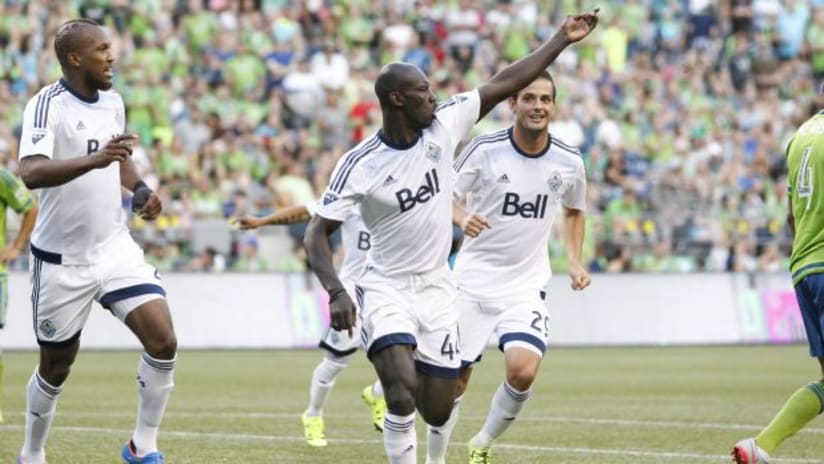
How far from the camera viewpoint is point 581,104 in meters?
33.4

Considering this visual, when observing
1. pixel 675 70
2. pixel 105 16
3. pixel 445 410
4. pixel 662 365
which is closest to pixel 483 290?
pixel 445 410

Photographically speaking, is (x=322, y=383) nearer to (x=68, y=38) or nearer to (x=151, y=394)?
(x=151, y=394)

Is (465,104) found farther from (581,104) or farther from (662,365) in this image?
(581,104)

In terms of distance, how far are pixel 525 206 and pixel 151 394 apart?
315 centimetres

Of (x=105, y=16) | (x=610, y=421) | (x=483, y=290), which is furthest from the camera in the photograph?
(x=105, y=16)

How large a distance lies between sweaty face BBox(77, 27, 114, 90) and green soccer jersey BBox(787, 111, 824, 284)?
4478mm

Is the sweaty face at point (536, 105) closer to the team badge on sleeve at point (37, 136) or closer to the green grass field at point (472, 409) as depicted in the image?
the green grass field at point (472, 409)

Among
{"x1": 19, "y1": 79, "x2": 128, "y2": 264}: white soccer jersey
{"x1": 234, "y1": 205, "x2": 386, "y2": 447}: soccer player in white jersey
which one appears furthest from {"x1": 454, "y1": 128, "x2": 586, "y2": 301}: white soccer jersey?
{"x1": 19, "y1": 79, "x2": 128, "y2": 264}: white soccer jersey

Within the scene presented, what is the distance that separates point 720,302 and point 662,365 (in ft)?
16.4

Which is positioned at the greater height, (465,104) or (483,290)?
(465,104)

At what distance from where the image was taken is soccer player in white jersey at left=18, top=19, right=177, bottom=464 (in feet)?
35.3

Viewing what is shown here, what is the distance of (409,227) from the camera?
1013cm

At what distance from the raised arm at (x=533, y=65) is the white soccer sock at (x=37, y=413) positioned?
3.45m

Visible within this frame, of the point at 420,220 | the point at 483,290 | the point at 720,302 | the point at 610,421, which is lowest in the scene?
the point at 720,302
